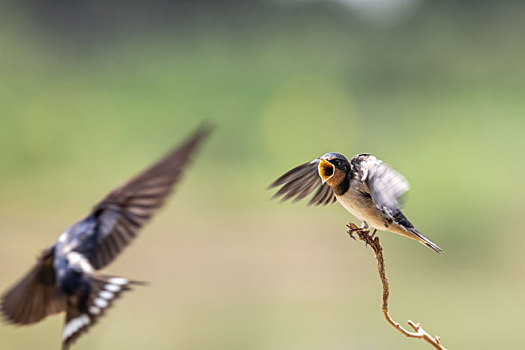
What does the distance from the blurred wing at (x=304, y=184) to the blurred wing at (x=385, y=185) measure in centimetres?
11

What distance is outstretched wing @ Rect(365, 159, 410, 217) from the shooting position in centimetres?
127

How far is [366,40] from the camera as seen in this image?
9.95 m

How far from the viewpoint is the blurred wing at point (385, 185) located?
1.27m

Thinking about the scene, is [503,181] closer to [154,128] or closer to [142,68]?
[154,128]

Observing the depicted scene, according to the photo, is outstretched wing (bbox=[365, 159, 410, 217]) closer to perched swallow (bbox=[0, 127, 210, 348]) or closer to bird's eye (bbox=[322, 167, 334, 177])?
bird's eye (bbox=[322, 167, 334, 177])

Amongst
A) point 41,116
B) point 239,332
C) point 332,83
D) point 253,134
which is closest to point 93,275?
point 239,332

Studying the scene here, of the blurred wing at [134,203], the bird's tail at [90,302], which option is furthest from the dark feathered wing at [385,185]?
the blurred wing at [134,203]

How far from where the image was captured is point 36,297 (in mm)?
2031

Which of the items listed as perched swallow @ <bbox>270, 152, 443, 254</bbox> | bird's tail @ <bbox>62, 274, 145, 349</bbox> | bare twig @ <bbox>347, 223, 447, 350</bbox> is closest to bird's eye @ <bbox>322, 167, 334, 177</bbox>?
perched swallow @ <bbox>270, 152, 443, 254</bbox>

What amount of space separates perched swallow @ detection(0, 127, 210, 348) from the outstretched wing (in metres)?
0.61

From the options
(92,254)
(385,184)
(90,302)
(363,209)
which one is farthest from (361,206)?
(92,254)

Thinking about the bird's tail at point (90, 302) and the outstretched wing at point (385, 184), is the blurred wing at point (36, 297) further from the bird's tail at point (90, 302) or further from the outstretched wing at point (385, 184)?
the outstretched wing at point (385, 184)

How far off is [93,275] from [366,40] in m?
8.30

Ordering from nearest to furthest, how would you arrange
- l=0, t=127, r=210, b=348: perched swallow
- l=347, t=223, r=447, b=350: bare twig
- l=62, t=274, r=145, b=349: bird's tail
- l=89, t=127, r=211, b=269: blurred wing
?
l=347, t=223, r=447, b=350: bare twig < l=62, t=274, r=145, b=349: bird's tail < l=0, t=127, r=210, b=348: perched swallow < l=89, t=127, r=211, b=269: blurred wing
